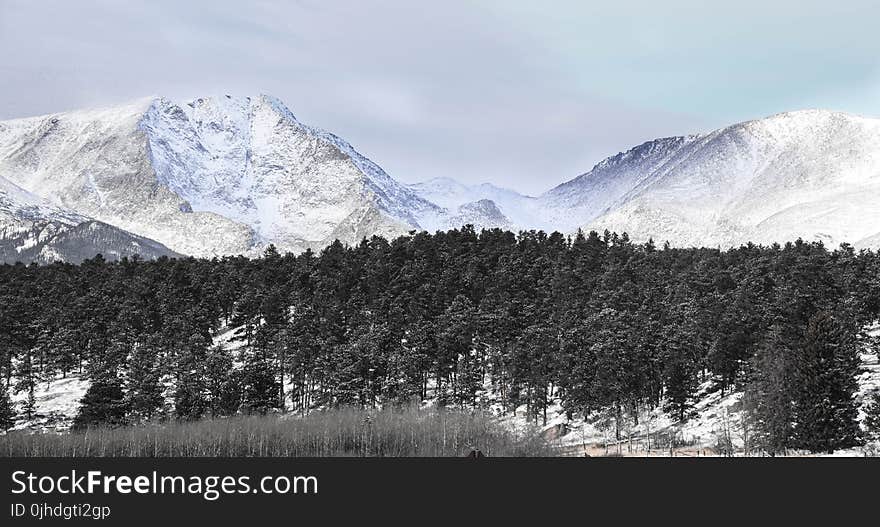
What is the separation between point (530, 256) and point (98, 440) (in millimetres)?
108501

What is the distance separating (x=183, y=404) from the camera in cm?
11531

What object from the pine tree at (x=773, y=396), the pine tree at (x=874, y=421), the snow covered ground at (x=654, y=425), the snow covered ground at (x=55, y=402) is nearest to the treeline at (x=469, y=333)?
the pine tree at (x=773, y=396)

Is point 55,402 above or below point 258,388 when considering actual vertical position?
above

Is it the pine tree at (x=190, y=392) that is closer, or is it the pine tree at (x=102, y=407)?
the pine tree at (x=102, y=407)

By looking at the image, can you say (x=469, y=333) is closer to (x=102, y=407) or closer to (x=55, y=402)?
(x=102, y=407)

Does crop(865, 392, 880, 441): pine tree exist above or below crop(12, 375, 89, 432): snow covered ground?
below

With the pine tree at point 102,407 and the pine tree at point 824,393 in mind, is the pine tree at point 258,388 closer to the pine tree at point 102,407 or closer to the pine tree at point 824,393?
the pine tree at point 102,407

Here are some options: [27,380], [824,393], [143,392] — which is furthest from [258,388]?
[824,393]

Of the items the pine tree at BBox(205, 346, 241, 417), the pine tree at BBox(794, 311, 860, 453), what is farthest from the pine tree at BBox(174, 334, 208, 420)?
the pine tree at BBox(794, 311, 860, 453)

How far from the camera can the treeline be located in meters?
110

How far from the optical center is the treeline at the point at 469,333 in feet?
360

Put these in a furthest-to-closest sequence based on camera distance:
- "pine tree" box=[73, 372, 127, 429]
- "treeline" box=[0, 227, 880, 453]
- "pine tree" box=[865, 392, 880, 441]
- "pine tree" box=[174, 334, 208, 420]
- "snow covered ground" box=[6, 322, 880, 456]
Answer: "pine tree" box=[174, 334, 208, 420] → "pine tree" box=[73, 372, 127, 429] → "treeline" box=[0, 227, 880, 453] → "snow covered ground" box=[6, 322, 880, 456] → "pine tree" box=[865, 392, 880, 441]

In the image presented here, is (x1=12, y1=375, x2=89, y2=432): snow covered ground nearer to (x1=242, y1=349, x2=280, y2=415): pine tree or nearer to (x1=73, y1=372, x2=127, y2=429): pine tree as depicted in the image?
(x1=73, y1=372, x2=127, y2=429): pine tree

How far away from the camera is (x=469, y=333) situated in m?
141
